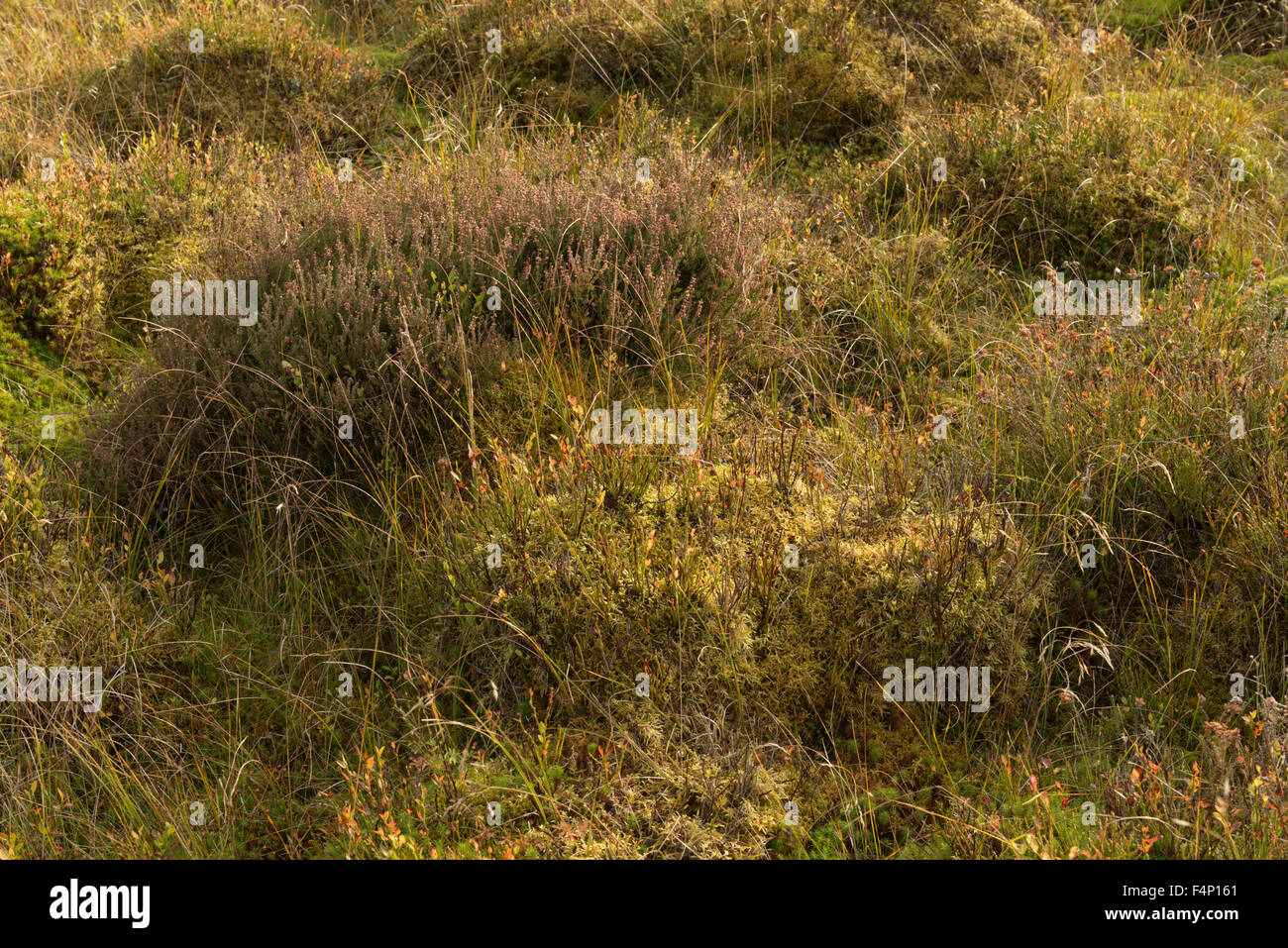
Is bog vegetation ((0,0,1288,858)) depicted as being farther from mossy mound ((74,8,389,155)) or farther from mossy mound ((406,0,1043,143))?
mossy mound ((74,8,389,155))

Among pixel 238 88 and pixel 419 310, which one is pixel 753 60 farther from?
pixel 419 310

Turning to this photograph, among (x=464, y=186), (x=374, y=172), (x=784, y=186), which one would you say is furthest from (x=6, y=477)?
(x=784, y=186)

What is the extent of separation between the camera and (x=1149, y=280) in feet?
19.3

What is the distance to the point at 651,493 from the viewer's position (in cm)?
407

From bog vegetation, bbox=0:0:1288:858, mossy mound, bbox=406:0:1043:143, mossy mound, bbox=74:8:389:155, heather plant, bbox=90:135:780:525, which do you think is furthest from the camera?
mossy mound, bbox=74:8:389:155

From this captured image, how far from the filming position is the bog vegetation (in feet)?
11.0

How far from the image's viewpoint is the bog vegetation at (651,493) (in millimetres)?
3355

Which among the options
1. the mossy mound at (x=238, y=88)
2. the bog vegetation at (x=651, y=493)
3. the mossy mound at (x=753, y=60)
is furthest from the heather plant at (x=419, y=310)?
the mossy mound at (x=238, y=88)

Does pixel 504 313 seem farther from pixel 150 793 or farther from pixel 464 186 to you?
pixel 150 793

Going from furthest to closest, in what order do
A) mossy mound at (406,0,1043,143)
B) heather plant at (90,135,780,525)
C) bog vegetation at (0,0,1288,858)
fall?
mossy mound at (406,0,1043,143) → heather plant at (90,135,780,525) → bog vegetation at (0,0,1288,858)

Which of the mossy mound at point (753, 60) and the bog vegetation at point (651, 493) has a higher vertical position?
the mossy mound at point (753, 60)

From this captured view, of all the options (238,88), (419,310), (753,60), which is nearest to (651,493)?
(419,310)

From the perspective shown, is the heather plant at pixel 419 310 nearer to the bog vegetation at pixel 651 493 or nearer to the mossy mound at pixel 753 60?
the bog vegetation at pixel 651 493

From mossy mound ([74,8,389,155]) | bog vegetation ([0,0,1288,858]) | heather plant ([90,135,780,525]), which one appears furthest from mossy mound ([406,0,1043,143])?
heather plant ([90,135,780,525])
